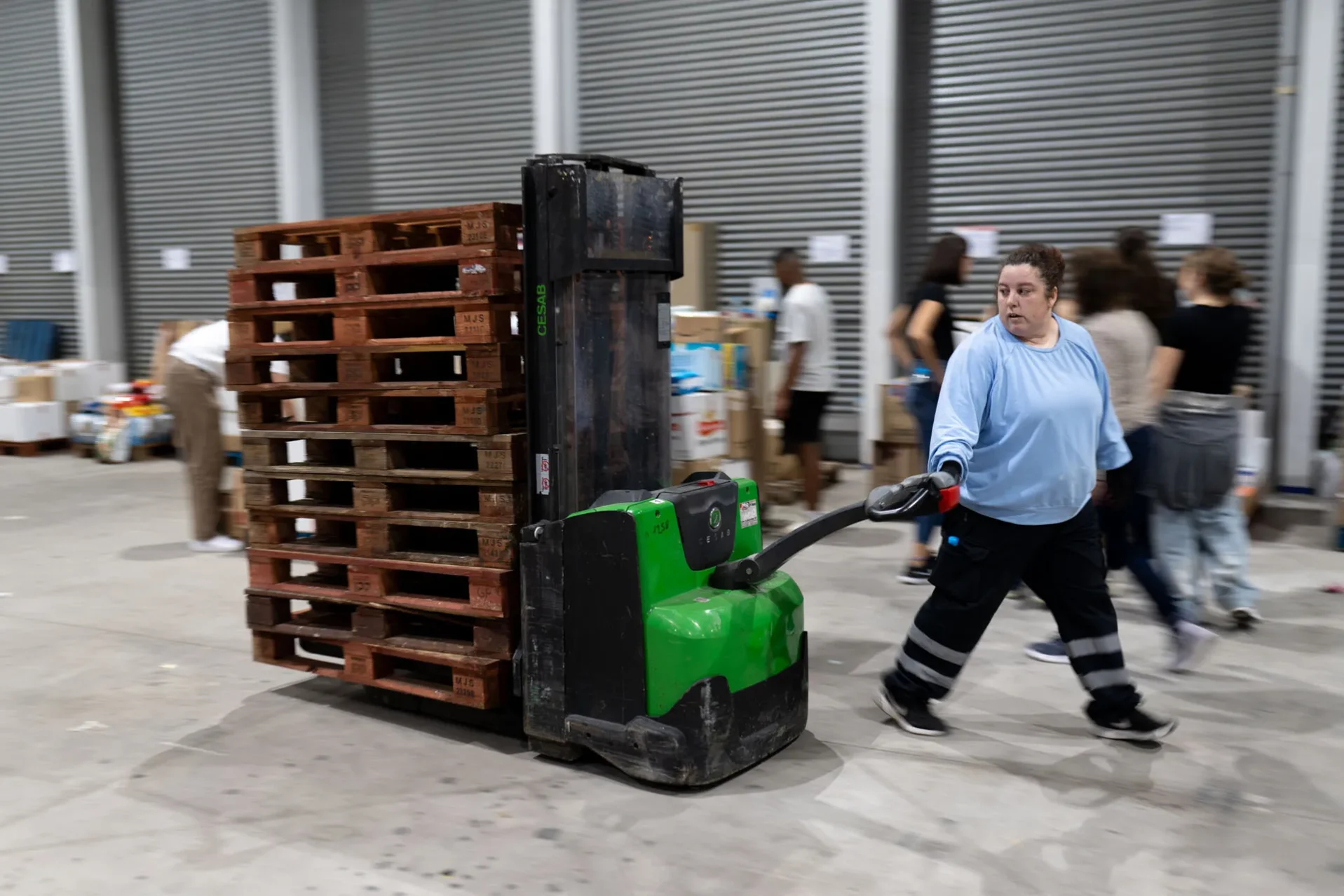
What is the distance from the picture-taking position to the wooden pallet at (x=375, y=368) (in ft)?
13.2

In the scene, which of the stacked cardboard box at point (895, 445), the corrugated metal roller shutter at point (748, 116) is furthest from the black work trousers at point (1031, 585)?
the corrugated metal roller shutter at point (748, 116)

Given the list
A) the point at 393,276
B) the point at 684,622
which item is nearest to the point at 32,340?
the point at 393,276

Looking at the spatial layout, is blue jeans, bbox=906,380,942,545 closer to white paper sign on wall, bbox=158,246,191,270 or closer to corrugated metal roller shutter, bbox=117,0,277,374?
corrugated metal roller shutter, bbox=117,0,277,374

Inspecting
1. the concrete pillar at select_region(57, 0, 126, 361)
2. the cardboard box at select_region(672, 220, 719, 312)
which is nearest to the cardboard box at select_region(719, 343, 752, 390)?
the cardboard box at select_region(672, 220, 719, 312)

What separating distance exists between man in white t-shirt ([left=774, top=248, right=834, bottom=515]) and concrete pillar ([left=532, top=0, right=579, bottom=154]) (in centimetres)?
430

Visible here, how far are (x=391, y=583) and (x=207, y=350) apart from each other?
12.5 feet

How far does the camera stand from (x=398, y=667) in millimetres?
4590

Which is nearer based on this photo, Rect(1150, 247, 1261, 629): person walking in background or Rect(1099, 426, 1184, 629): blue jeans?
Rect(1099, 426, 1184, 629): blue jeans

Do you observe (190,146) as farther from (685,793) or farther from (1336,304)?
(685,793)

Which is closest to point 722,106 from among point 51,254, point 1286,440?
point 1286,440

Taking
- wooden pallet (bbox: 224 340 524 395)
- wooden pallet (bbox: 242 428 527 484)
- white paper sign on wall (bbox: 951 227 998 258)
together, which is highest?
white paper sign on wall (bbox: 951 227 998 258)

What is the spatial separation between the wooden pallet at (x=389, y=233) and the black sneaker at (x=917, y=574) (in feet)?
10.9

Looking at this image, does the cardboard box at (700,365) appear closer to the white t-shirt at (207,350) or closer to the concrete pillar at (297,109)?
the white t-shirt at (207,350)

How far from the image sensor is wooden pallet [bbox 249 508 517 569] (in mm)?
4051
